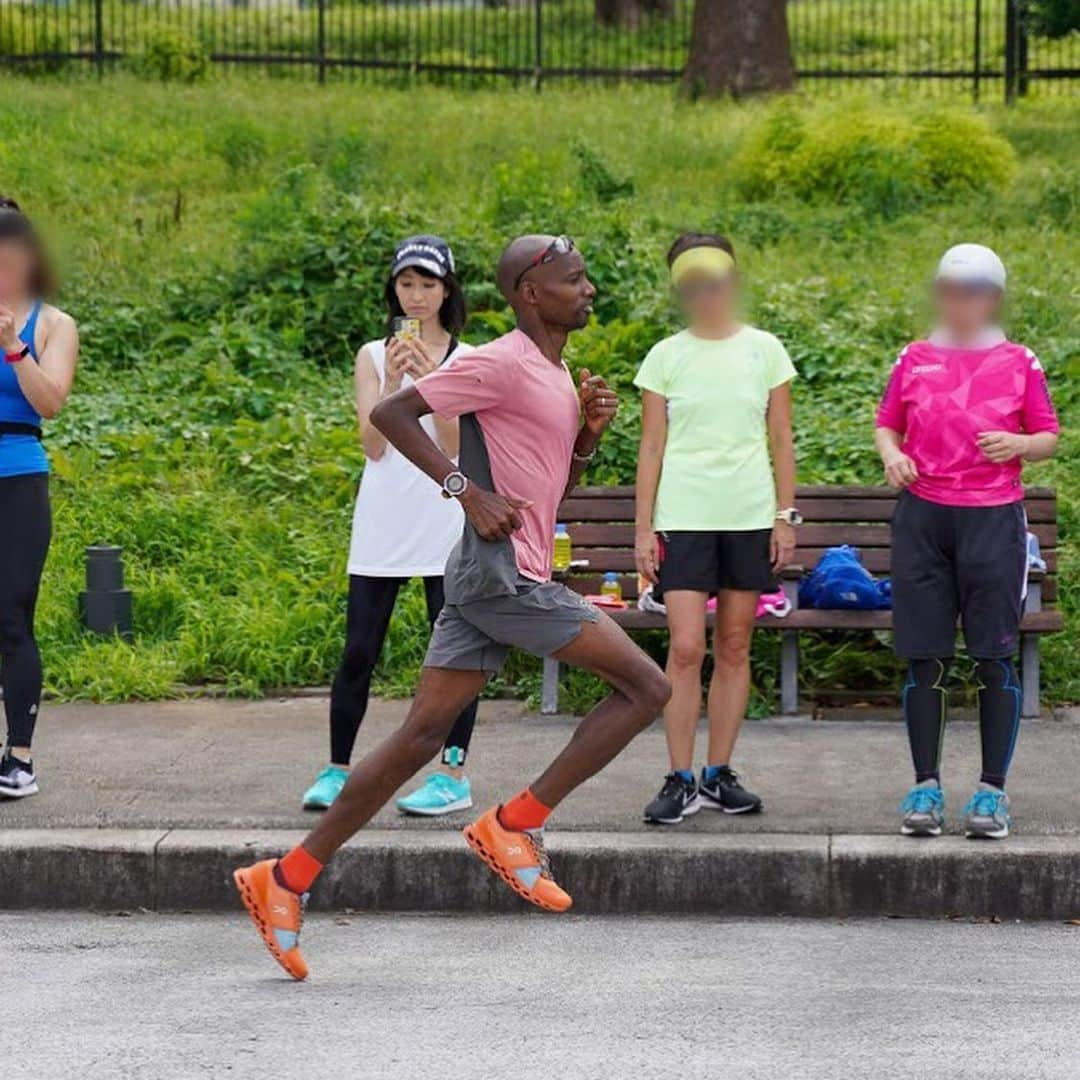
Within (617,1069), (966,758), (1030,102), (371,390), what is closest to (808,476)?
(966,758)

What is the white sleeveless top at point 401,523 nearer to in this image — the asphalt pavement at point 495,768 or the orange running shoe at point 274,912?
the asphalt pavement at point 495,768

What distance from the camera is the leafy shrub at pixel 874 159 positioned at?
1534 centimetres

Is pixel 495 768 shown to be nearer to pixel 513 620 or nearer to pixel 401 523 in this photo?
pixel 401 523

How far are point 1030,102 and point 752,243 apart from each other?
788 centimetres

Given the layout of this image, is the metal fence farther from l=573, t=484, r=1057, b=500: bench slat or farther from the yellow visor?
the yellow visor

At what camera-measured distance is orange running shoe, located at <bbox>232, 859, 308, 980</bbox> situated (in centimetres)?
536

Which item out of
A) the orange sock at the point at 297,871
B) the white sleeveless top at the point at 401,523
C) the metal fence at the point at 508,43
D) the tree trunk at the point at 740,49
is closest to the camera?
the orange sock at the point at 297,871

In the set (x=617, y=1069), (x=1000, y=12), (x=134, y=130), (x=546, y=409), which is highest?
(x=1000, y=12)

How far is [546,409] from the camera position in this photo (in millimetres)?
5387

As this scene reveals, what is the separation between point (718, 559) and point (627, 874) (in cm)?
108

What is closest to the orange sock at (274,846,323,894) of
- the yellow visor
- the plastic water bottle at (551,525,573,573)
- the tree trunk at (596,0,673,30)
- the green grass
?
the yellow visor

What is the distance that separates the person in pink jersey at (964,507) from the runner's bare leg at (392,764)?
1.65m

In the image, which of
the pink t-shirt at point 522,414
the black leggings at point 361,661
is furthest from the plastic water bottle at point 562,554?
the pink t-shirt at point 522,414

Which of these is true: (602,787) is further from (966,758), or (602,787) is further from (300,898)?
(300,898)
